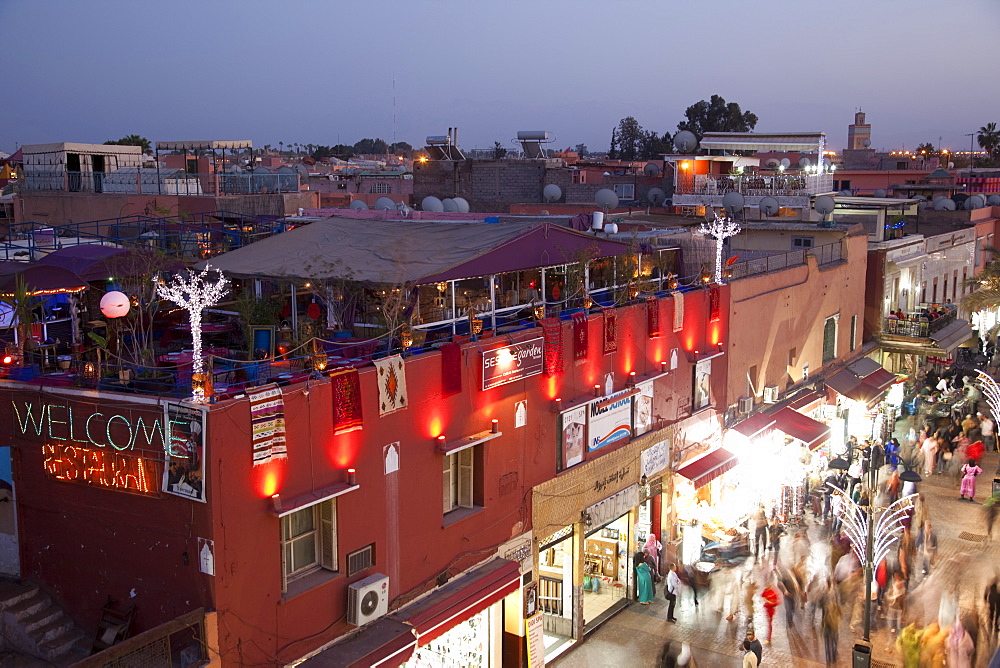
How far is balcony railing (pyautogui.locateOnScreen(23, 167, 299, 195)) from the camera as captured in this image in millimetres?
26781

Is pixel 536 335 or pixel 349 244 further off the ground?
pixel 349 244

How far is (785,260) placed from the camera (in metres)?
25.4

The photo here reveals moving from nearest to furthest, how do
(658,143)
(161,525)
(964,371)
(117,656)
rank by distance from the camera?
(117,656) → (161,525) → (964,371) → (658,143)

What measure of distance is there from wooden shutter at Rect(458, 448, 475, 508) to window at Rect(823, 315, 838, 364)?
17.7 metres

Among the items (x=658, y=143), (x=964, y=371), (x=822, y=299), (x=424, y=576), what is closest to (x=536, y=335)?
(x=424, y=576)

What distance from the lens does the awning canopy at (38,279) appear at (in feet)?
39.9

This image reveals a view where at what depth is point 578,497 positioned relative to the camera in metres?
16.4

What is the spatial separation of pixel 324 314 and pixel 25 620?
690 cm

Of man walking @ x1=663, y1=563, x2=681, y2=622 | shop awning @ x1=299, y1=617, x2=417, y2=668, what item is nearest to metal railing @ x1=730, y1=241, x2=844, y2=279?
man walking @ x1=663, y1=563, x2=681, y2=622

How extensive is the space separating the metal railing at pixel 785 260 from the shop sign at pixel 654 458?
5.30 metres

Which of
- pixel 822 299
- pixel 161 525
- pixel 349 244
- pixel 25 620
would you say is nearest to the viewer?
pixel 161 525

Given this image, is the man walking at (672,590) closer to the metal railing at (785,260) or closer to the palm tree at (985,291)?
the metal railing at (785,260)

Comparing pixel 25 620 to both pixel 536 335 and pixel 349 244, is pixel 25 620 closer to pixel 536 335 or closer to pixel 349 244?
pixel 349 244

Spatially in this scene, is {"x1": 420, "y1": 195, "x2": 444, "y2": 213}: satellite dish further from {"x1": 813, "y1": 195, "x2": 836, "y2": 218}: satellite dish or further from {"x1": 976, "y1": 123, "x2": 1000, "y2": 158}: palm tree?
{"x1": 976, "y1": 123, "x2": 1000, "y2": 158}: palm tree
